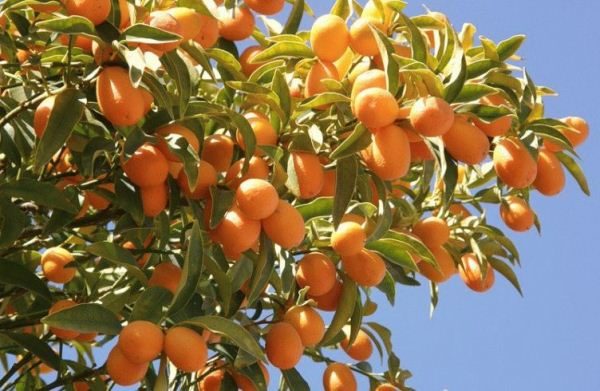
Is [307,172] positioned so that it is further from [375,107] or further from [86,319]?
[86,319]

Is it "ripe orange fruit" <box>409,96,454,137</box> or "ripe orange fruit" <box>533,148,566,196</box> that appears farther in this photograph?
"ripe orange fruit" <box>533,148,566,196</box>

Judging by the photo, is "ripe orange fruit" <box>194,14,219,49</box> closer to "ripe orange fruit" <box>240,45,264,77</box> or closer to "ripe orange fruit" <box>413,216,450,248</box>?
"ripe orange fruit" <box>240,45,264,77</box>

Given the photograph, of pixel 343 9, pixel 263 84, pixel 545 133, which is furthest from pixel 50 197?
pixel 545 133

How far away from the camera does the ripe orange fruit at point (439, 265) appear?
101 inches

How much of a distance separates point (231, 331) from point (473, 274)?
107cm

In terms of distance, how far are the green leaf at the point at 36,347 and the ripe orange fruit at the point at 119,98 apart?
1.99 ft

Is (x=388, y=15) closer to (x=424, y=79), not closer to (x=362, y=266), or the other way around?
(x=424, y=79)

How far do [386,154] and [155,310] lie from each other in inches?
19.9

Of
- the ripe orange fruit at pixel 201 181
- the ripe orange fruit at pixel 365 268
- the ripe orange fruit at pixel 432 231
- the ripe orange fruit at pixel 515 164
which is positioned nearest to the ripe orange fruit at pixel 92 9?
the ripe orange fruit at pixel 201 181

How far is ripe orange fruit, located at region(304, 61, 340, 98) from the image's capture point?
88.0 inches

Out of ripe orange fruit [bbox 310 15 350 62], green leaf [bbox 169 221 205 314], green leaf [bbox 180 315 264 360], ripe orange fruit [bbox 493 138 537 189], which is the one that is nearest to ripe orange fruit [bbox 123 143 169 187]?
green leaf [bbox 169 221 205 314]

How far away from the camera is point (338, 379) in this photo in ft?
8.48

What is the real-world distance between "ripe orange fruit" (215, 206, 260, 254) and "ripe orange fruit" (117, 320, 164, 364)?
226 millimetres

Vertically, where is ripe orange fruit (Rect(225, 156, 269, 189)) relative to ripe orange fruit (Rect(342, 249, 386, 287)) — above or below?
above
